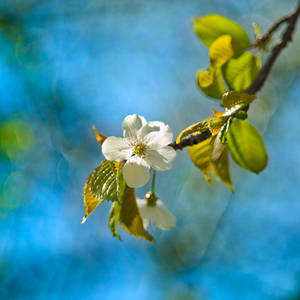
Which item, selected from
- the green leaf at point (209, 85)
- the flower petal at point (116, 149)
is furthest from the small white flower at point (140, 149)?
the green leaf at point (209, 85)

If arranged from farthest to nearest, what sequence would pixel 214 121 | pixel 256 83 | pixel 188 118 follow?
pixel 188 118 → pixel 256 83 → pixel 214 121

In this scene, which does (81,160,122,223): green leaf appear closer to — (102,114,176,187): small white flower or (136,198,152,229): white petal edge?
(102,114,176,187): small white flower

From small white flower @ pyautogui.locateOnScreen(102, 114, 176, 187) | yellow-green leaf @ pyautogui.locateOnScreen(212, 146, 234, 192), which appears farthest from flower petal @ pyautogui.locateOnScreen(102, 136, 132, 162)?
yellow-green leaf @ pyautogui.locateOnScreen(212, 146, 234, 192)

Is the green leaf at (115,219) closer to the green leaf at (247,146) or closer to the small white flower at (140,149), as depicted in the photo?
the small white flower at (140,149)

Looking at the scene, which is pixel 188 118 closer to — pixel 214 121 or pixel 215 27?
pixel 215 27

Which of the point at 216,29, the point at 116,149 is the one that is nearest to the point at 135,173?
the point at 116,149

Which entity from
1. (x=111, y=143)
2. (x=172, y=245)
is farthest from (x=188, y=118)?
(x=111, y=143)
